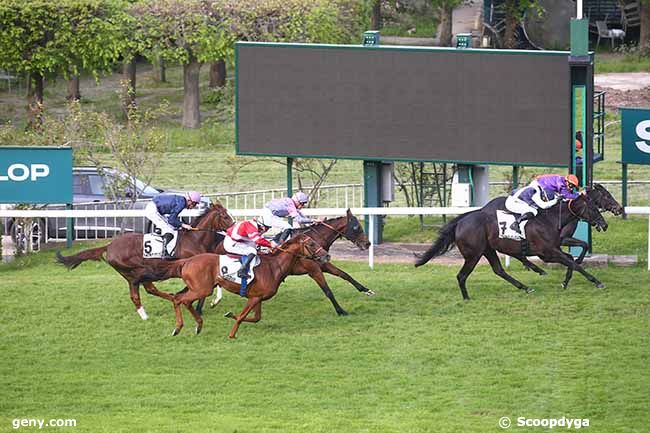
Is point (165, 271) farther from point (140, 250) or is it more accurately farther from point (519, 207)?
point (519, 207)

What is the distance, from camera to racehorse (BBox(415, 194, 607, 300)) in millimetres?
16625

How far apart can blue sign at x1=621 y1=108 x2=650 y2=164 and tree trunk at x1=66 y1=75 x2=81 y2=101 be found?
1476 centimetres

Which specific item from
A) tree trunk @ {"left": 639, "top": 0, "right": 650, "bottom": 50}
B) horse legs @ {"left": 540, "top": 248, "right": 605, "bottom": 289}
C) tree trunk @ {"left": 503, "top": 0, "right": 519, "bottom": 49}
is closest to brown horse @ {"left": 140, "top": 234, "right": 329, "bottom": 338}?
horse legs @ {"left": 540, "top": 248, "right": 605, "bottom": 289}

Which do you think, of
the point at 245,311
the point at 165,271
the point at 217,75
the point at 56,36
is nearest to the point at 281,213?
the point at 245,311

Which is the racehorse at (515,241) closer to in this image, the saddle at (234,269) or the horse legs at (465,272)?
the horse legs at (465,272)

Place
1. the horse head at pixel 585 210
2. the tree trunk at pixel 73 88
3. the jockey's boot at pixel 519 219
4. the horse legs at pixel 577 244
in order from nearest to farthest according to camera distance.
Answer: the jockey's boot at pixel 519 219 → the horse head at pixel 585 210 → the horse legs at pixel 577 244 → the tree trunk at pixel 73 88

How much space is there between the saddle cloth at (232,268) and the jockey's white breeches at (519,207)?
3.02m

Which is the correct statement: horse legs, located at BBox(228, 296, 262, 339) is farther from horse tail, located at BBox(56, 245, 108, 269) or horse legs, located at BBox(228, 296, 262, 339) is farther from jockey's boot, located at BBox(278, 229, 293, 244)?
horse tail, located at BBox(56, 245, 108, 269)

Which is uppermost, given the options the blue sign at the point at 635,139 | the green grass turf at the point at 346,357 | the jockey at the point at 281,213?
the blue sign at the point at 635,139

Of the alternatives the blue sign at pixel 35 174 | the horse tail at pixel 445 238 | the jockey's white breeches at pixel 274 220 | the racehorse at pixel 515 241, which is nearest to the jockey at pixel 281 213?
the jockey's white breeches at pixel 274 220

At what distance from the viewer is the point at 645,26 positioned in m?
35.0

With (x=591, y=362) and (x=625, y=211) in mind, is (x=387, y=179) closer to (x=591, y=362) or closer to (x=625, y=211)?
(x=625, y=211)

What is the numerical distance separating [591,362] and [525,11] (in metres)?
21.8

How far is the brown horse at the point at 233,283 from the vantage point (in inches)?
602
